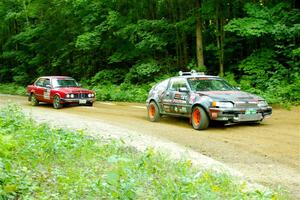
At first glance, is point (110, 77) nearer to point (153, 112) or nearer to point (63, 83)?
point (63, 83)

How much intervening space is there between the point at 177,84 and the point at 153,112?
1.51 m

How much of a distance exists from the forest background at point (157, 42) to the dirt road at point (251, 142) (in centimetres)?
514

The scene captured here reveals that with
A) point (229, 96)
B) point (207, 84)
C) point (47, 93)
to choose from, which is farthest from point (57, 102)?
point (229, 96)

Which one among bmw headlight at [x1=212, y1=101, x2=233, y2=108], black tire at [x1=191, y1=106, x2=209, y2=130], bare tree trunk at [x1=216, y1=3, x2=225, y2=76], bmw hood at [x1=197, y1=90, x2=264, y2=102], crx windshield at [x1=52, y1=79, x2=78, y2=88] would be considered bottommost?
black tire at [x1=191, y1=106, x2=209, y2=130]

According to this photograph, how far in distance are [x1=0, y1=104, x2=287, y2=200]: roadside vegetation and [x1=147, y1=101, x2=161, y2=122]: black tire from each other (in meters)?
5.72

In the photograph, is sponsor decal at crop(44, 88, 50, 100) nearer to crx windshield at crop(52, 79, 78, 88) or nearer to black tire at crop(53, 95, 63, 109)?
crx windshield at crop(52, 79, 78, 88)

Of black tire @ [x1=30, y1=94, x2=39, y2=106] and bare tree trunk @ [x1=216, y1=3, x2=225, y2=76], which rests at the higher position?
bare tree trunk @ [x1=216, y1=3, x2=225, y2=76]

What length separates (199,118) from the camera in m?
11.8

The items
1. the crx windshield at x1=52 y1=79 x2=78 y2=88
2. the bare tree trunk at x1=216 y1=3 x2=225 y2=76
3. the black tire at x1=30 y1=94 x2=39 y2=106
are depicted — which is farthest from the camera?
the bare tree trunk at x1=216 y1=3 x2=225 y2=76

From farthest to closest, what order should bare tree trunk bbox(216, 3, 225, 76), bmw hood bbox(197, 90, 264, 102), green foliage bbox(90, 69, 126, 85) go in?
1. green foliage bbox(90, 69, 126, 85)
2. bare tree trunk bbox(216, 3, 225, 76)
3. bmw hood bbox(197, 90, 264, 102)

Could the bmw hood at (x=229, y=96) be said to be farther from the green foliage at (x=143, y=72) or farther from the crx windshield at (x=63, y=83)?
the green foliage at (x=143, y=72)

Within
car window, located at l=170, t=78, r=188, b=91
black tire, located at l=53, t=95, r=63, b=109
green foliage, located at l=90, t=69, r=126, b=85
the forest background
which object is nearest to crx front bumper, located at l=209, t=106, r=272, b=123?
car window, located at l=170, t=78, r=188, b=91

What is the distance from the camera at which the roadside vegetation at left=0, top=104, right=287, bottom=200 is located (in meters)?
4.73

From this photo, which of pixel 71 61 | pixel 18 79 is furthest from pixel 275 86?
pixel 18 79
